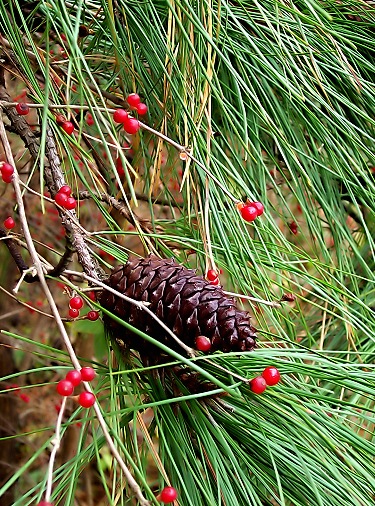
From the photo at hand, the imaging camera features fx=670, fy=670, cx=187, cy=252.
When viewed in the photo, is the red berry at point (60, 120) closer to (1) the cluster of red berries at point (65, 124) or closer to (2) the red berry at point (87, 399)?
(1) the cluster of red berries at point (65, 124)

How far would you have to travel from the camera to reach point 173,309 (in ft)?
1.55

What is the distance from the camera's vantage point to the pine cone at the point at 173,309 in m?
0.45

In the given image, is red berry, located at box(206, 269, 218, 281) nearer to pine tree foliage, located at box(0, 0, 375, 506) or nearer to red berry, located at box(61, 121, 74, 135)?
pine tree foliage, located at box(0, 0, 375, 506)

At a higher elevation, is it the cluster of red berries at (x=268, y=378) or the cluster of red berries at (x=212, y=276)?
the cluster of red berries at (x=268, y=378)

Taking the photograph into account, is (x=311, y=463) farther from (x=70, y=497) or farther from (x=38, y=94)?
(x=38, y=94)

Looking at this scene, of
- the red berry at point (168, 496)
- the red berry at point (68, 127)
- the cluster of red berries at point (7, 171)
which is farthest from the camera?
the red berry at point (68, 127)

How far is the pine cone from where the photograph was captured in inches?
17.8

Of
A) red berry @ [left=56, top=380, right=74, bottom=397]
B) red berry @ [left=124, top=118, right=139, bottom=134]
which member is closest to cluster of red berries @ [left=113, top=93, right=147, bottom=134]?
red berry @ [left=124, top=118, right=139, bottom=134]

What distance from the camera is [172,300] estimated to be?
48cm

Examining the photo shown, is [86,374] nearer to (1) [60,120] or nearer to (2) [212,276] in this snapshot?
(2) [212,276]

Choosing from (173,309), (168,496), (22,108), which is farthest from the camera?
(22,108)

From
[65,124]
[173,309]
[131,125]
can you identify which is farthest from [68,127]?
[173,309]

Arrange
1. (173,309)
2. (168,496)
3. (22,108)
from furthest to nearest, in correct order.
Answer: (22,108)
(173,309)
(168,496)

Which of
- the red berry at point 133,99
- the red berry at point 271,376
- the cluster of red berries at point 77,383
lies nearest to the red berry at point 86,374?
the cluster of red berries at point 77,383
